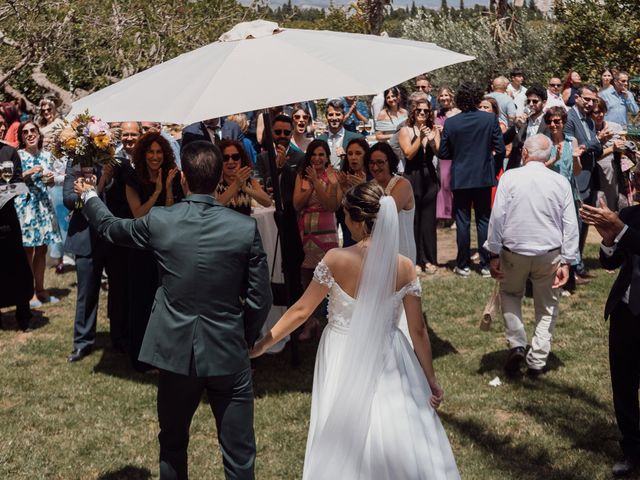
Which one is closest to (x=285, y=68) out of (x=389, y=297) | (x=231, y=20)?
(x=389, y=297)

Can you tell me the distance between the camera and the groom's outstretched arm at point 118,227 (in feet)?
14.5

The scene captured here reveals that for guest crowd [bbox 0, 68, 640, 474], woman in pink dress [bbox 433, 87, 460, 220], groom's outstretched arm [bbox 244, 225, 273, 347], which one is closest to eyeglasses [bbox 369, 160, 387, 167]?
guest crowd [bbox 0, 68, 640, 474]

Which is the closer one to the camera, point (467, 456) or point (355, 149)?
point (467, 456)

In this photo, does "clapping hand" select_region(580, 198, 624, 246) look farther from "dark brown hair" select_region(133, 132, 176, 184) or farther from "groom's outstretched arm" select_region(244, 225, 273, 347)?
"dark brown hair" select_region(133, 132, 176, 184)

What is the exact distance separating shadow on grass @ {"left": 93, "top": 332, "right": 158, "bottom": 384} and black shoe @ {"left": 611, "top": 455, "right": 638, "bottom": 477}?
3938mm

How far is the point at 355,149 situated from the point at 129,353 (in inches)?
114

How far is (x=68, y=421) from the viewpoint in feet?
21.9

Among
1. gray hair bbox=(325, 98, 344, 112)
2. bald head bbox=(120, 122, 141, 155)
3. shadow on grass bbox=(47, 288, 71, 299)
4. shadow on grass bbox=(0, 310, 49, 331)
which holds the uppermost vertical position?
bald head bbox=(120, 122, 141, 155)

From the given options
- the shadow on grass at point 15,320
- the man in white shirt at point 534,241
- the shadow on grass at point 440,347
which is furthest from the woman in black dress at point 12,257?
the man in white shirt at point 534,241

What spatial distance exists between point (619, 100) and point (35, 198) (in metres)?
9.47

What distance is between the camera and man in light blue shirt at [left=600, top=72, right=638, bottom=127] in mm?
13820

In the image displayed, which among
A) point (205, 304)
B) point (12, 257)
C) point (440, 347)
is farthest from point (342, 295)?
point (12, 257)

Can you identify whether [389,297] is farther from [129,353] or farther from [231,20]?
[231,20]

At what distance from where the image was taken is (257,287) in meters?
4.37
